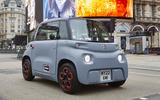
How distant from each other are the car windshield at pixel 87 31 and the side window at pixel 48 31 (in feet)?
1.79

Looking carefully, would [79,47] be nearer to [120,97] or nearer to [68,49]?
[68,49]

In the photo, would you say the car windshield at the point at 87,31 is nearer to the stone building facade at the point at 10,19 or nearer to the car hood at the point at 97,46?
the car hood at the point at 97,46

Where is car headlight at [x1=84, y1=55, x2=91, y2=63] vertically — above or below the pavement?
above

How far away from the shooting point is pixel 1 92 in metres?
4.44

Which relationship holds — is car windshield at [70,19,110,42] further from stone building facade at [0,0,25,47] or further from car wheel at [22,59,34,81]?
stone building facade at [0,0,25,47]

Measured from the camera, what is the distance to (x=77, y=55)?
4145 millimetres

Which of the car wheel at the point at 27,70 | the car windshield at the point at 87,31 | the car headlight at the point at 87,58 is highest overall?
the car windshield at the point at 87,31

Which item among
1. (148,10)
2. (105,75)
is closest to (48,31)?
(105,75)

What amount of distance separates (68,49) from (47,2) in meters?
43.9

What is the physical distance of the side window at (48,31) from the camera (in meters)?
4.99

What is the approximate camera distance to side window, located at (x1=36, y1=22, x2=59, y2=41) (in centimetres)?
499

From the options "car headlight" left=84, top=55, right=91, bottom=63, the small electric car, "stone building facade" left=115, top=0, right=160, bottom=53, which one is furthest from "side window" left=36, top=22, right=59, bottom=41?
"stone building facade" left=115, top=0, right=160, bottom=53

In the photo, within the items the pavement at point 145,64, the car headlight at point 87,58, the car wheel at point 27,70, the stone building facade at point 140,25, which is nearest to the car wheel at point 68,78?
the car headlight at point 87,58

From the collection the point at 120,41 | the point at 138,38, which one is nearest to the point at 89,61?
the point at 138,38
